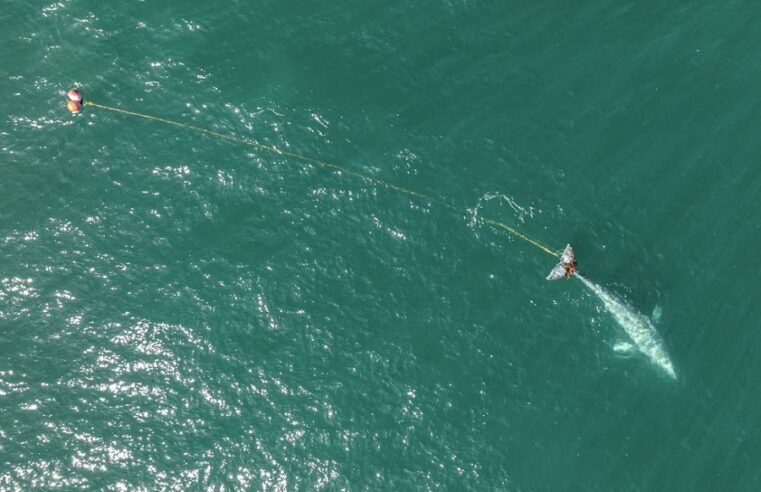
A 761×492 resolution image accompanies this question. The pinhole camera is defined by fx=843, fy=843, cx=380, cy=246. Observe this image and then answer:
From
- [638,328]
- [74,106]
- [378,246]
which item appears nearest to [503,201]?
[378,246]

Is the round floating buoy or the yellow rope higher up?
the round floating buoy

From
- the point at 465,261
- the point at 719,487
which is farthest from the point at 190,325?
the point at 719,487

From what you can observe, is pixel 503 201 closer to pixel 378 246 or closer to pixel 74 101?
pixel 378 246

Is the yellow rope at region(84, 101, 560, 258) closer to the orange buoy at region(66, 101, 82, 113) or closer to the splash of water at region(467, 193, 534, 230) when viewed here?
the splash of water at region(467, 193, 534, 230)

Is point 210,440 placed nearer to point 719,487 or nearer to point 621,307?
point 621,307

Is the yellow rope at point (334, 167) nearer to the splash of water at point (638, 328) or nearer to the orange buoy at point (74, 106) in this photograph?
the orange buoy at point (74, 106)

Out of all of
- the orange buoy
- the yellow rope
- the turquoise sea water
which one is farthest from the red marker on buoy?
the turquoise sea water

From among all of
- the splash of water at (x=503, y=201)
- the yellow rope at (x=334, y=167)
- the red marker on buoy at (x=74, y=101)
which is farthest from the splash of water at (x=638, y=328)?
the red marker on buoy at (x=74, y=101)
